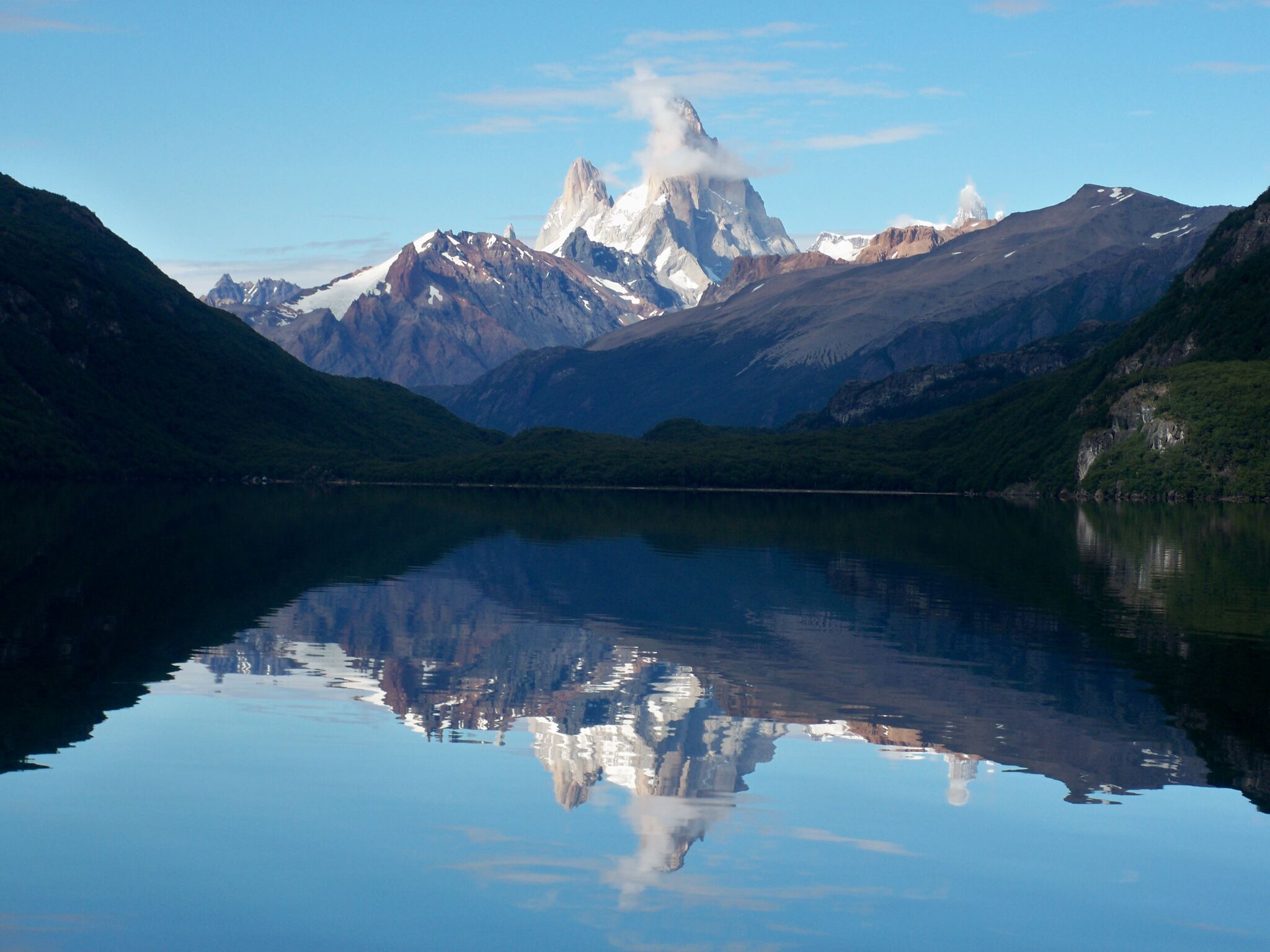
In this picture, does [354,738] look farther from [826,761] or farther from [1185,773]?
[1185,773]

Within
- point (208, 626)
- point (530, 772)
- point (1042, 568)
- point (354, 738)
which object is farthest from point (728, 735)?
point (1042, 568)

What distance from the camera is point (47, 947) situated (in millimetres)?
26000

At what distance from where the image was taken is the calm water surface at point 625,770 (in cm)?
2852

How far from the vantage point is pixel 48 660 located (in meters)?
54.2

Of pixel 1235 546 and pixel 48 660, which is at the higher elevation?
pixel 1235 546

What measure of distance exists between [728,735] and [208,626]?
109ft

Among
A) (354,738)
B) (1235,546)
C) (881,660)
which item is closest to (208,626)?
(354,738)

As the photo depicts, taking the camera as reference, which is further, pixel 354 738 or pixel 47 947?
pixel 354 738

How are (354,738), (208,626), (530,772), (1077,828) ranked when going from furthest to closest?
(208,626) < (354,738) < (530,772) < (1077,828)

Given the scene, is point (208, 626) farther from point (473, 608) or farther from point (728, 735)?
point (728, 735)

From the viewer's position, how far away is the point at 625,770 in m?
40.2

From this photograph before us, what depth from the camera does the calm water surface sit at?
28.5 m

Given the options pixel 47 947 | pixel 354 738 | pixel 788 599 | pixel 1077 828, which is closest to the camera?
pixel 47 947

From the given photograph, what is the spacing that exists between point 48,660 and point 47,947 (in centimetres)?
3069
